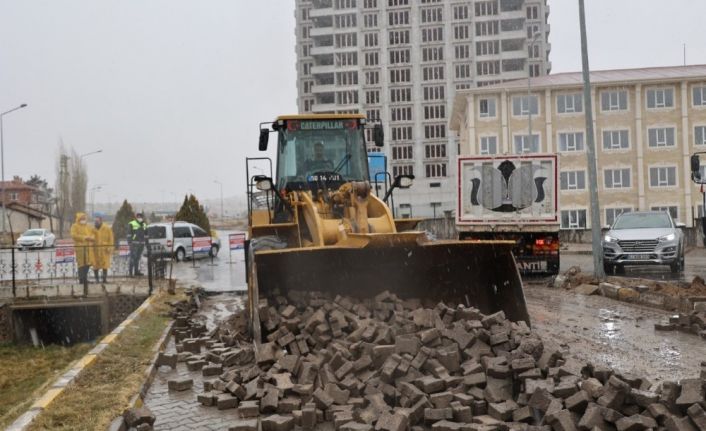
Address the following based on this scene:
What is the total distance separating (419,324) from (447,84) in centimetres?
8655

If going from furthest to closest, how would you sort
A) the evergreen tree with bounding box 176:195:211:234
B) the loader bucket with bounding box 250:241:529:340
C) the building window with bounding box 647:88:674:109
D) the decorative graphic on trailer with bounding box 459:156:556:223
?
the building window with bounding box 647:88:674:109 < the evergreen tree with bounding box 176:195:211:234 < the decorative graphic on trailer with bounding box 459:156:556:223 < the loader bucket with bounding box 250:241:529:340

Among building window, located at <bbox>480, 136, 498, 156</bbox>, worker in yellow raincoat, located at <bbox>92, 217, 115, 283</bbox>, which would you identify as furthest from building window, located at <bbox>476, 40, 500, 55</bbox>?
worker in yellow raincoat, located at <bbox>92, 217, 115, 283</bbox>

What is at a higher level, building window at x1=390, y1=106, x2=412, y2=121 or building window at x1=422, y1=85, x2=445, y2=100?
building window at x1=422, y1=85, x2=445, y2=100

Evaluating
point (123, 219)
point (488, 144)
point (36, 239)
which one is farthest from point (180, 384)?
point (488, 144)

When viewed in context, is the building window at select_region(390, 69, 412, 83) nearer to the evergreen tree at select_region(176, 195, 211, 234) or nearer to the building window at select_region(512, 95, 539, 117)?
the building window at select_region(512, 95, 539, 117)

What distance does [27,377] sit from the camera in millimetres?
11562

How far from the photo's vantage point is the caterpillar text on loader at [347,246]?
26.2 ft

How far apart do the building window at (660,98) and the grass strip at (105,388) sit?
51.5 metres

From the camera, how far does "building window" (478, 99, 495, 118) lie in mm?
55531

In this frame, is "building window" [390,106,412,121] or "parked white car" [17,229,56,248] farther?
"building window" [390,106,412,121]

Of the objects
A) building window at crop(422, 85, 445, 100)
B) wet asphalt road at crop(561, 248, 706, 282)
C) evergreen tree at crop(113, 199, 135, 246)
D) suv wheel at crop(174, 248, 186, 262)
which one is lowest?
wet asphalt road at crop(561, 248, 706, 282)

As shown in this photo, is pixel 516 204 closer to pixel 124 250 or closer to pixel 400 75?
pixel 124 250

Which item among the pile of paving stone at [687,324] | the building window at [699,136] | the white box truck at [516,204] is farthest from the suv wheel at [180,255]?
the building window at [699,136]

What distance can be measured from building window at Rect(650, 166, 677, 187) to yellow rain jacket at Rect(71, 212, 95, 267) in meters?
47.0
